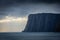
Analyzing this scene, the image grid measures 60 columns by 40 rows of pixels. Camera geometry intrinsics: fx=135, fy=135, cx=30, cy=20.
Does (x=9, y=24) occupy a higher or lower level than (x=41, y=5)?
lower

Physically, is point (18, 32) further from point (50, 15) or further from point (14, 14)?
point (50, 15)

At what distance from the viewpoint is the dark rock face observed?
182 inches

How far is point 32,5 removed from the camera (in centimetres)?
469

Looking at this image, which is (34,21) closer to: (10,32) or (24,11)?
(24,11)

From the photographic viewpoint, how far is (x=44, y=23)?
15.6 ft

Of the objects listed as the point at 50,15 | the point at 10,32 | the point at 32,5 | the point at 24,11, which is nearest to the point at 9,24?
the point at 10,32

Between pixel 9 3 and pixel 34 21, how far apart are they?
3.53ft

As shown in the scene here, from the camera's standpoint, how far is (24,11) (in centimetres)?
466

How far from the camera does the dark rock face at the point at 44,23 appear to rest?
182 inches

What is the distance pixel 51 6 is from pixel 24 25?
116cm

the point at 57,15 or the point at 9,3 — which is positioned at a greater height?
the point at 9,3

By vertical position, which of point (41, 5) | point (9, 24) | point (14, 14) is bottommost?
point (9, 24)

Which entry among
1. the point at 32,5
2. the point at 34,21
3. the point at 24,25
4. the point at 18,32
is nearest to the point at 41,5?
the point at 32,5

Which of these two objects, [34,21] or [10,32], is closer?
[10,32]
